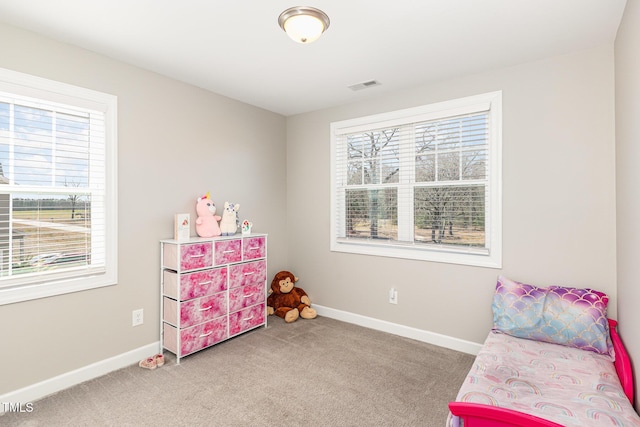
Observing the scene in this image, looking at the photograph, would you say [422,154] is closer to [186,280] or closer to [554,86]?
[554,86]

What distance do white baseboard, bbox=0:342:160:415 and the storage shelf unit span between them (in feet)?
0.64

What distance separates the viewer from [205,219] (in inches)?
125

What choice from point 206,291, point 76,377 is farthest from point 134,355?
point 206,291

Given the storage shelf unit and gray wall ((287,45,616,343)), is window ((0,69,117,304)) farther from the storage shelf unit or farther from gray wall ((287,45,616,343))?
gray wall ((287,45,616,343))

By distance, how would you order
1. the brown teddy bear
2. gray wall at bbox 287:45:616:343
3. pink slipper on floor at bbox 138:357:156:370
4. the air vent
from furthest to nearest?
the brown teddy bear → the air vent → pink slipper on floor at bbox 138:357:156:370 → gray wall at bbox 287:45:616:343

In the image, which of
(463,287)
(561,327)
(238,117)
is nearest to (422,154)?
(463,287)

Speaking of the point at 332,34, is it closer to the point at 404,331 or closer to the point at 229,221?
the point at 229,221

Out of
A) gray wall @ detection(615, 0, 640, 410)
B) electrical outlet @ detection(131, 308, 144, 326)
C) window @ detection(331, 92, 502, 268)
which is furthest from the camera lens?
window @ detection(331, 92, 502, 268)

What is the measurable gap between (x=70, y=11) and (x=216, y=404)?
2.65m

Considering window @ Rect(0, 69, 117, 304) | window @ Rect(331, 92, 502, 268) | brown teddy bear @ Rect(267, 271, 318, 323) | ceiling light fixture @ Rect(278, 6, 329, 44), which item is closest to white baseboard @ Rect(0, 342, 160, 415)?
window @ Rect(0, 69, 117, 304)

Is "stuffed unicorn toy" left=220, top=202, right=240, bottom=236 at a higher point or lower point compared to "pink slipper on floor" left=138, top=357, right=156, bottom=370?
higher

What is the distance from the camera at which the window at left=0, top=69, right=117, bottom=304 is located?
7.13 ft

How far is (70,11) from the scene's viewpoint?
200cm

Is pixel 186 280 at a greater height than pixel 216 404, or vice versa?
pixel 186 280
